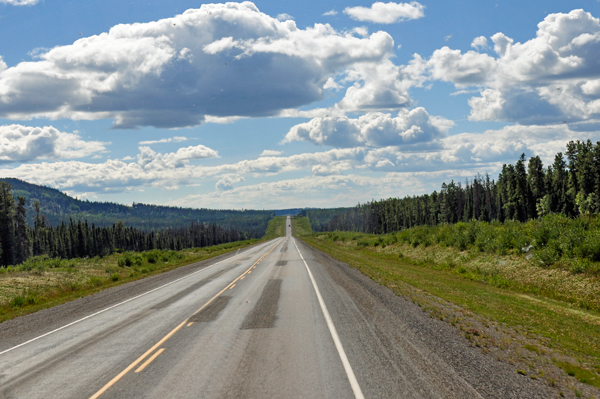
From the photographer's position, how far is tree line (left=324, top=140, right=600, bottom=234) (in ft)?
246

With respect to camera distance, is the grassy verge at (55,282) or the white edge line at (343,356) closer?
the white edge line at (343,356)

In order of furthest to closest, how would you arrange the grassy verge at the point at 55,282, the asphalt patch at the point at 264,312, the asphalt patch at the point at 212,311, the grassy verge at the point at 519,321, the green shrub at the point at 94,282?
1. the green shrub at the point at 94,282
2. the grassy verge at the point at 55,282
3. the asphalt patch at the point at 212,311
4. the asphalt patch at the point at 264,312
5. the grassy verge at the point at 519,321

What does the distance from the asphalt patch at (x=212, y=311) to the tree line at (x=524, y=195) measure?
35219mm

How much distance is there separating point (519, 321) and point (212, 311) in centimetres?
1003

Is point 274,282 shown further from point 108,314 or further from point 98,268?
point 98,268

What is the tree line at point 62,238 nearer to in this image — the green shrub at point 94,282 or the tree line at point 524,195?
the green shrub at point 94,282

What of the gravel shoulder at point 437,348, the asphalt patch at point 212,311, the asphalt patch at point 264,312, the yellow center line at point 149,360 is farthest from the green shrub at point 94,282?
the yellow center line at point 149,360

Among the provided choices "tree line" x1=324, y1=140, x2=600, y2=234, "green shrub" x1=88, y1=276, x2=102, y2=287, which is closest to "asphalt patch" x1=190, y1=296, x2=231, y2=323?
"green shrub" x1=88, y1=276, x2=102, y2=287

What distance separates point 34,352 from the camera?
10.1 m

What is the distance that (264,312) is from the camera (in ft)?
45.1

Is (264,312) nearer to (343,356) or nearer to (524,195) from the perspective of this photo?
(343,356)

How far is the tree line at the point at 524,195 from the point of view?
246 feet

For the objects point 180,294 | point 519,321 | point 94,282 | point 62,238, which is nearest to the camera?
point 519,321

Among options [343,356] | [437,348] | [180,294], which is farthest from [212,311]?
[437,348]
